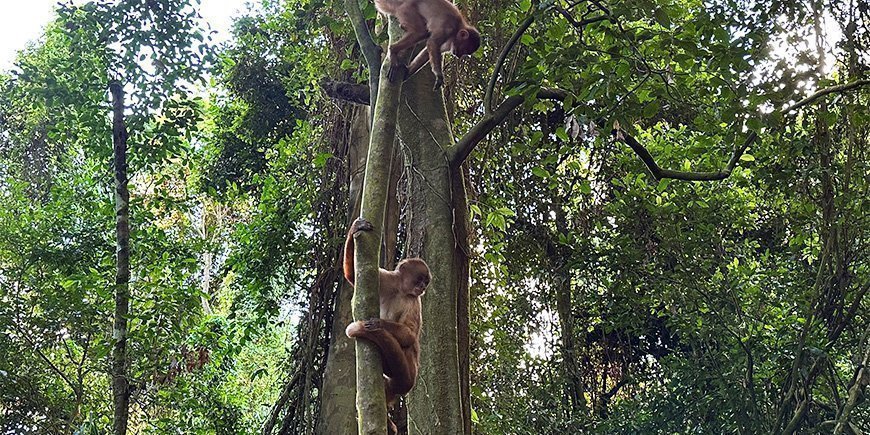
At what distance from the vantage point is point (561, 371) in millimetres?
8672

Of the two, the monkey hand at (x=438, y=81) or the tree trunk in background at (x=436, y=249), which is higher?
the monkey hand at (x=438, y=81)

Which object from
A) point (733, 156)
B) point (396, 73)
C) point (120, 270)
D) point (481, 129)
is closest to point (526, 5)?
point (481, 129)

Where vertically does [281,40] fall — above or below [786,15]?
above

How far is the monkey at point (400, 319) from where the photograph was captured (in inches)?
146

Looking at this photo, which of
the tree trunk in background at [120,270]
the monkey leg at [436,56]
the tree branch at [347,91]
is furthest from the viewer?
the tree trunk in background at [120,270]

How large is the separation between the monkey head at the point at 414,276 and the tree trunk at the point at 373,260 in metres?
1.41

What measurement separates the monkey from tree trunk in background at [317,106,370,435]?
165 centimetres

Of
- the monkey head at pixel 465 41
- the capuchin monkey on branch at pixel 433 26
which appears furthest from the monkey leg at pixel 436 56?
the monkey head at pixel 465 41

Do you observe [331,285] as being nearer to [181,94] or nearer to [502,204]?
[502,204]

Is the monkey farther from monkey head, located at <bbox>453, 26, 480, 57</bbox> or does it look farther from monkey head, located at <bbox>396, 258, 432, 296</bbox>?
monkey head, located at <bbox>453, 26, 480, 57</bbox>

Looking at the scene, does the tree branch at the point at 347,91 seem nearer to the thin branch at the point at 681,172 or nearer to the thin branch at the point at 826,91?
the thin branch at the point at 681,172

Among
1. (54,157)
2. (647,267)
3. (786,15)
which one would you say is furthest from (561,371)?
(54,157)

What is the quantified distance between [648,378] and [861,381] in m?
3.35

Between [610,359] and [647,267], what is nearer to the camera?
[647,267]
